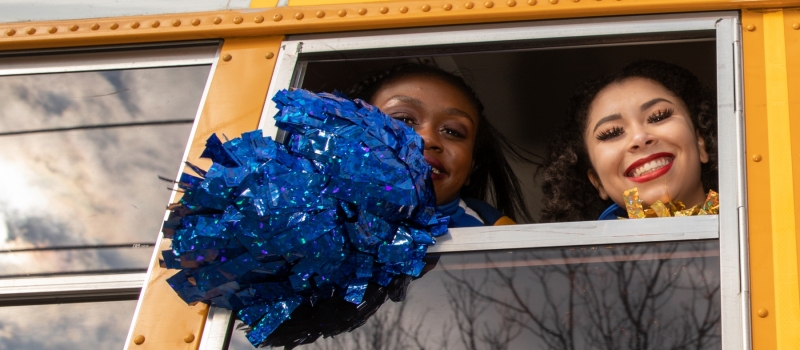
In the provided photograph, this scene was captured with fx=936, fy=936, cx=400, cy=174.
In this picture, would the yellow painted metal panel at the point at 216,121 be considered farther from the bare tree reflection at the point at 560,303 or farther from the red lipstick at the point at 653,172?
the red lipstick at the point at 653,172

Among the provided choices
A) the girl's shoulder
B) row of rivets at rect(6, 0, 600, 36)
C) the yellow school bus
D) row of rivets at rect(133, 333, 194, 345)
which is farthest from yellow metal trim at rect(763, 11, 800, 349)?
row of rivets at rect(133, 333, 194, 345)

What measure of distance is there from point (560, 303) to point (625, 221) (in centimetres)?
18

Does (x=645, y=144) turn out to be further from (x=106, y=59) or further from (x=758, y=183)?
(x=106, y=59)

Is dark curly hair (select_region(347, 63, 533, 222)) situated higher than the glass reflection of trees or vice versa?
dark curly hair (select_region(347, 63, 533, 222))

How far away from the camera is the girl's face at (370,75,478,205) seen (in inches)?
88.4

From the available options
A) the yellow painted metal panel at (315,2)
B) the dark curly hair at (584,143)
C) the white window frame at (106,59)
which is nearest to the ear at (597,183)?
the dark curly hair at (584,143)

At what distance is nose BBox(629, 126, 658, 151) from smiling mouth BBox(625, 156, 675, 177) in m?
0.04

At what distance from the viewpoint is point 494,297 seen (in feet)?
5.06

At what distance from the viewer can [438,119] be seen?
90.4 inches

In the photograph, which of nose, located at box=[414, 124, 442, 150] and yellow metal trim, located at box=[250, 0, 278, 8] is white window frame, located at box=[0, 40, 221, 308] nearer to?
yellow metal trim, located at box=[250, 0, 278, 8]

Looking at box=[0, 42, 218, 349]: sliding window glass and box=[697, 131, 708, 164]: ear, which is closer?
box=[0, 42, 218, 349]: sliding window glass

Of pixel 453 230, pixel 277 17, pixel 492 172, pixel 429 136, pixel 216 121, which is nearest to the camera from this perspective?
pixel 453 230

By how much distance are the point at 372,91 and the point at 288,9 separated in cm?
33

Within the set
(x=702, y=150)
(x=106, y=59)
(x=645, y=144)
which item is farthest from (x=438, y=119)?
(x=106, y=59)
